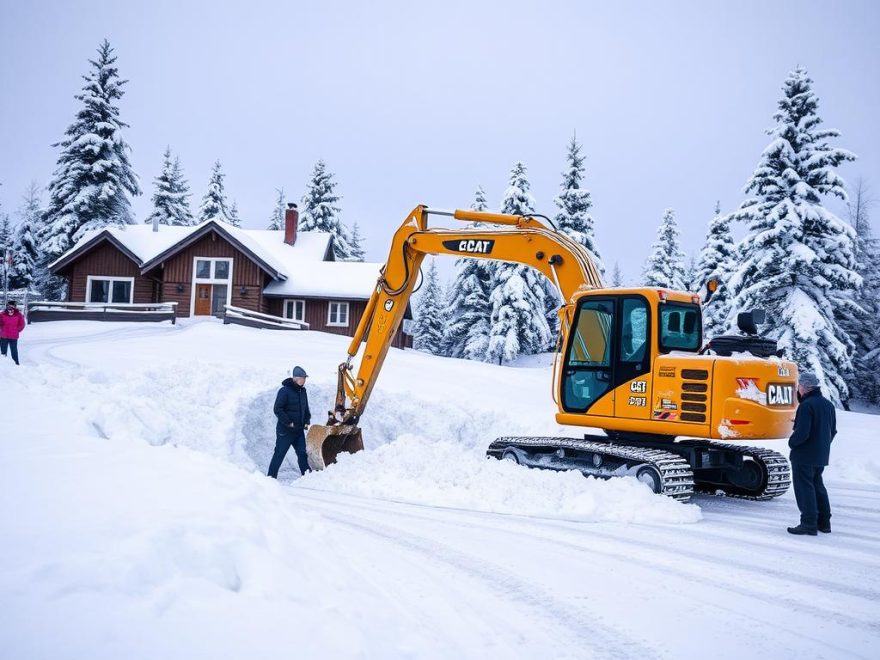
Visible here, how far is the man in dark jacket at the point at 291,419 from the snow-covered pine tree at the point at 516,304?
88.8 feet

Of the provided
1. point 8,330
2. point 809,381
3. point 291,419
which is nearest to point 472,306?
point 8,330

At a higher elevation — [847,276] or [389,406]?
[847,276]

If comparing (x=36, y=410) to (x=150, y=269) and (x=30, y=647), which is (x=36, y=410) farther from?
(x=150, y=269)

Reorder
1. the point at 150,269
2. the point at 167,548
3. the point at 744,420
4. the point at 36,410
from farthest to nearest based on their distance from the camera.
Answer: the point at 150,269 → the point at 744,420 → the point at 36,410 → the point at 167,548

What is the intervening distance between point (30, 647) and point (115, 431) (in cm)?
664

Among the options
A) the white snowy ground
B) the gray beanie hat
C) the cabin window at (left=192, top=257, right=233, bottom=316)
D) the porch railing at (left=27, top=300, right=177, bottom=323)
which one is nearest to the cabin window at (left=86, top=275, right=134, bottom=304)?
the cabin window at (left=192, top=257, right=233, bottom=316)

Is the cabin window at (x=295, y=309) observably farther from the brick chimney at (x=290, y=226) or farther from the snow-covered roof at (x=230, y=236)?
the brick chimney at (x=290, y=226)

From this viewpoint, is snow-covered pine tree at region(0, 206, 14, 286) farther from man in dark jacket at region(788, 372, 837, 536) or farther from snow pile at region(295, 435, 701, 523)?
man in dark jacket at region(788, 372, 837, 536)

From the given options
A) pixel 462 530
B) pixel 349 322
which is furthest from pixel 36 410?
pixel 349 322

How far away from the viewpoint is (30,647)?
2.66 metres

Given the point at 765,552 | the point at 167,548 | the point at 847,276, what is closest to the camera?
the point at 167,548

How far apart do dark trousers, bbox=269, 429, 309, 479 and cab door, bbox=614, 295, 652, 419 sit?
5.29 metres

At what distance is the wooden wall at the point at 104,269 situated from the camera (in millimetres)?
35344

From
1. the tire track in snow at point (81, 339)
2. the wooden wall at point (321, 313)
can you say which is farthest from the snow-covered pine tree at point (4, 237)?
the tire track in snow at point (81, 339)
